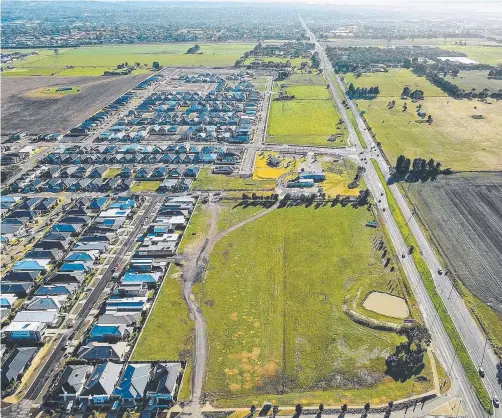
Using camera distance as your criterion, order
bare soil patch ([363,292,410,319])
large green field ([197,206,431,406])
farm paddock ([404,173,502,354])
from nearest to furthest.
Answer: large green field ([197,206,431,406])
bare soil patch ([363,292,410,319])
farm paddock ([404,173,502,354])

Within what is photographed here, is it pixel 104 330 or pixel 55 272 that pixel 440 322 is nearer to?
pixel 104 330

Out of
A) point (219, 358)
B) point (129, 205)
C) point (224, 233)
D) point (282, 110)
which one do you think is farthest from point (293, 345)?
point (282, 110)

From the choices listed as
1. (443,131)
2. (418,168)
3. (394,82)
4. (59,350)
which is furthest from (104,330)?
(394,82)

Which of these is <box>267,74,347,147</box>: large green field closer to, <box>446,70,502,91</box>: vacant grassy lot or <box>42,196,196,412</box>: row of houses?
<box>446,70,502,91</box>: vacant grassy lot

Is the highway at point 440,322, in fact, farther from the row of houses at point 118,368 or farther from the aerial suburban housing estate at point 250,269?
the row of houses at point 118,368

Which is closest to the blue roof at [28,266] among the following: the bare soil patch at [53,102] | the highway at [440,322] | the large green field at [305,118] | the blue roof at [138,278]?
the blue roof at [138,278]

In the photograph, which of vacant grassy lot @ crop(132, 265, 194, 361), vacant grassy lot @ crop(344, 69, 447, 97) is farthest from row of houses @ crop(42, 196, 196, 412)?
vacant grassy lot @ crop(344, 69, 447, 97)

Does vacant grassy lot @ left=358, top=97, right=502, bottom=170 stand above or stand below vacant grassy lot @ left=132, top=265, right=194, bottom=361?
below

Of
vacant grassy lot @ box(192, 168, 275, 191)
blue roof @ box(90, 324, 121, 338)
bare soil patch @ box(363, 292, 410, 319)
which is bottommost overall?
vacant grassy lot @ box(192, 168, 275, 191)
